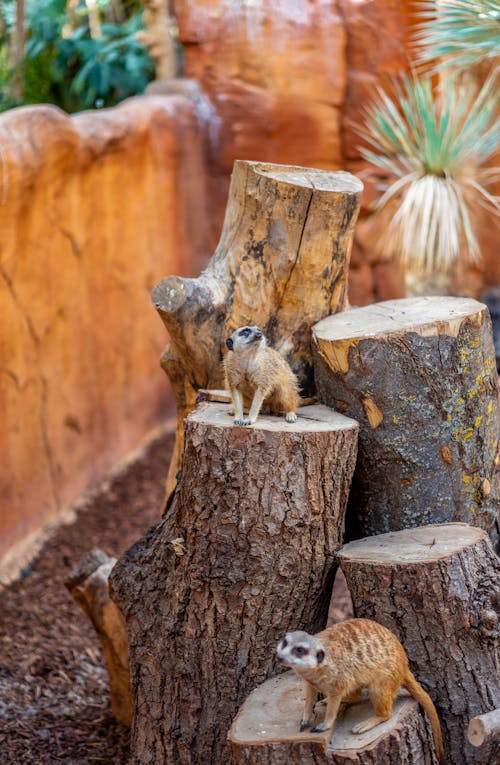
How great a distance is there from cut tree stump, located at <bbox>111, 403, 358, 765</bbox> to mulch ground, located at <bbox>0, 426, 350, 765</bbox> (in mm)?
619

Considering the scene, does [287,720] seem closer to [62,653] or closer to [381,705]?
[381,705]

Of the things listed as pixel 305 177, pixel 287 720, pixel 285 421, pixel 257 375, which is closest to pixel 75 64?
pixel 305 177

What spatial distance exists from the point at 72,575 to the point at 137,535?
1.82m

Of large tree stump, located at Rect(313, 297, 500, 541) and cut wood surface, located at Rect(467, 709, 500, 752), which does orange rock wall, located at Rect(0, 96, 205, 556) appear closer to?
large tree stump, located at Rect(313, 297, 500, 541)

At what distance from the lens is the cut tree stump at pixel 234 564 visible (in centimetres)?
317

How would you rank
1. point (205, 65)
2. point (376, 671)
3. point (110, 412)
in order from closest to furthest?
1. point (376, 671)
2. point (110, 412)
3. point (205, 65)

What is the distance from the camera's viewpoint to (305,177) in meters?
3.89

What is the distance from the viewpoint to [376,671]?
112 inches

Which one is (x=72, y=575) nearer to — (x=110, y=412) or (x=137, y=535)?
(x=137, y=535)

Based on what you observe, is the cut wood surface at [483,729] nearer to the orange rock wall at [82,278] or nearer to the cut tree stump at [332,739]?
the cut tree stump at [332,739]

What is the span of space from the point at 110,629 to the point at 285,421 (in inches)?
53.2

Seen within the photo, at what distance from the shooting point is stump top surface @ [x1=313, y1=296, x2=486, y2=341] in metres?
3.42

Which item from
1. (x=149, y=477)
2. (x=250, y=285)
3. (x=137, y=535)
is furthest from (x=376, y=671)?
(x=149, y=477)

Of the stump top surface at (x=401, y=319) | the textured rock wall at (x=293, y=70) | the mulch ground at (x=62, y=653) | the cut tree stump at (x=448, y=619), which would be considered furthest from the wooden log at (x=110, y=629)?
the textured rock wall at (x=293, y=70)
